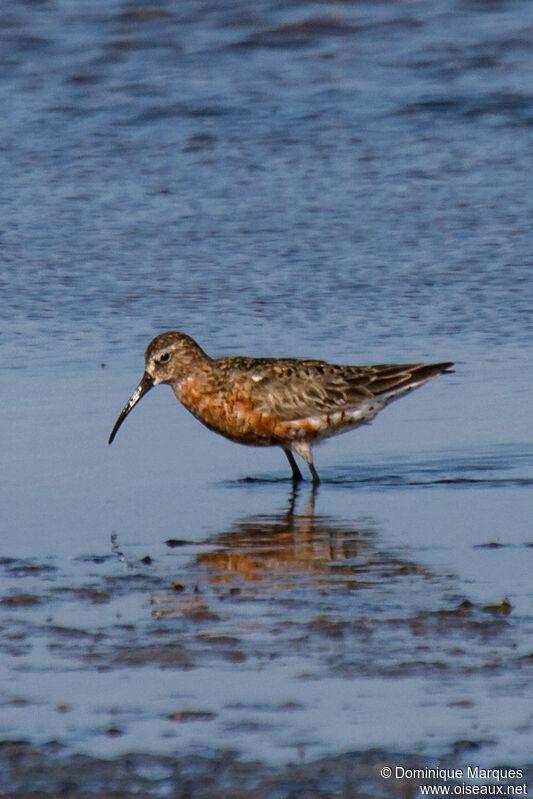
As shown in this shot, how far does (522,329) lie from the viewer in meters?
10.9

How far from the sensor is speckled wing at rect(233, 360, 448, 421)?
926cm

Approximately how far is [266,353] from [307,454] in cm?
174

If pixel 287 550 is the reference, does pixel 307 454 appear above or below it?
below

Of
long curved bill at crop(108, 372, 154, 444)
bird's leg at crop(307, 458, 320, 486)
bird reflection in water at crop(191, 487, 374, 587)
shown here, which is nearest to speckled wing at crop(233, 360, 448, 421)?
bird's leg at crop(307, 458, 320, 486)

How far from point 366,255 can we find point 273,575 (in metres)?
6.19

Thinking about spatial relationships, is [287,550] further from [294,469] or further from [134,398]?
[134,398]

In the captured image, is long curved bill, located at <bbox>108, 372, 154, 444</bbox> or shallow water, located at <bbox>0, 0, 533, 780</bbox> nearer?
shallow water, located at <bbox>0, 0, 533, 780</bbox>

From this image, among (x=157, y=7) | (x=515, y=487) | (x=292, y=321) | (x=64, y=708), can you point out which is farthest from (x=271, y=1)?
(x=64, y=708)

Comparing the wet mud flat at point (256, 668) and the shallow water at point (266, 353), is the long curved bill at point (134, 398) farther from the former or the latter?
the wet mud flat at point (256, 668)

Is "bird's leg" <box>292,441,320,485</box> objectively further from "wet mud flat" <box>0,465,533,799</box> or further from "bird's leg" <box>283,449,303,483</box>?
"wet mud flat" <box>0,465,533,799</box>

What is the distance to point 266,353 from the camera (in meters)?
10.7

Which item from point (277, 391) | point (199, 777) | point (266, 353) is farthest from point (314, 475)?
point (199, 777)

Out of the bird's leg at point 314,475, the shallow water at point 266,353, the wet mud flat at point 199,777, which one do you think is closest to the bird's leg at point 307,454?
the bird's leg at point 314,475

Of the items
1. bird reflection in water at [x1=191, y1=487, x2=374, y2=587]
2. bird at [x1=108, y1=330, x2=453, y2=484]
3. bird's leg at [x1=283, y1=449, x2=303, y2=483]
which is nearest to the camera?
bird reflection in water at [x1=191, y1=487, x2=374, y2=587]
